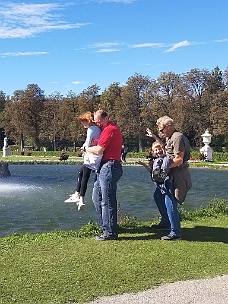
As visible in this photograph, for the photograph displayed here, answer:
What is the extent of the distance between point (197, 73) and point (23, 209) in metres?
50.7

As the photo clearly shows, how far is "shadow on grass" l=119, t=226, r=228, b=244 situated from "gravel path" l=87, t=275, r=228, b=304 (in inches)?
83.5

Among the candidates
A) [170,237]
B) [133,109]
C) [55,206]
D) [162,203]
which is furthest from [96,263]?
[133,109]

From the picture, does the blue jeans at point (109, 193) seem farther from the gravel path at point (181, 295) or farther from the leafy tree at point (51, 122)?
the leafy tree at point (51, 122)

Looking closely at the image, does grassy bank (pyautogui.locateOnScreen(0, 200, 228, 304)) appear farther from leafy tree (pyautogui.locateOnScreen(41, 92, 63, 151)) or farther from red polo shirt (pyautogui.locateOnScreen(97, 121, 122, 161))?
leafy tree (pyautogui.locateOnScreen(41, 92, 63, 151))

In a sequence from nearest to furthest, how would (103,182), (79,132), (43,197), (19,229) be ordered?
1. (103,182)
2. (19,229)
3. (43,197)
4. (79,132)

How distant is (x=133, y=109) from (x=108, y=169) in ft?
189

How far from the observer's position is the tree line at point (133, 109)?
58469 millimetres

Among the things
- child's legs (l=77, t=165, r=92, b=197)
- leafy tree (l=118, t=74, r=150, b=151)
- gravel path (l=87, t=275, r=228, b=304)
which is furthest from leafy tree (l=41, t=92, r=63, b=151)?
gravel path (l=87, t=275, r=228, b=304)

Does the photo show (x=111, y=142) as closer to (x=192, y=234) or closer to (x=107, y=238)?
(x=107, y=238)

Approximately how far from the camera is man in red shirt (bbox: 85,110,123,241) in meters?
7.01

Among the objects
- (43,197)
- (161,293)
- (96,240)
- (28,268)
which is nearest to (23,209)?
(43,197)

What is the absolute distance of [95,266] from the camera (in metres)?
5.85

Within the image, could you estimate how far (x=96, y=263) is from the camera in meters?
5.97

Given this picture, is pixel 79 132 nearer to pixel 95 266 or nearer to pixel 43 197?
pixel 43 197
